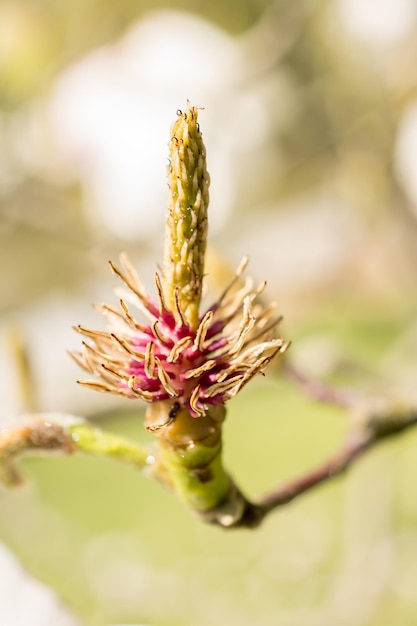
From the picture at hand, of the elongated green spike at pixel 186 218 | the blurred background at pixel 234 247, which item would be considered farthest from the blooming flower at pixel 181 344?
the blurred background at pixel 234 247

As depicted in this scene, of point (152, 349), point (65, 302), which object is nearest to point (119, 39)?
point (65, 302)

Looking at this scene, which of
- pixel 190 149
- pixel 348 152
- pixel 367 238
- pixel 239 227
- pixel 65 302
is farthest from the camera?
pixel 239 227

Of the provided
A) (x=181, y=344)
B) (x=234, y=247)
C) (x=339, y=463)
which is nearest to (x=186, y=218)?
(x=181, y=344)

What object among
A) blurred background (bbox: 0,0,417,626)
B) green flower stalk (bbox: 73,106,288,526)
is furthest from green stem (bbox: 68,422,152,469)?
blurred background (bbox: 0,0,417,626)

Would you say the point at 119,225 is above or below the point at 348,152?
above

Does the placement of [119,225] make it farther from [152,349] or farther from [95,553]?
[152,349]

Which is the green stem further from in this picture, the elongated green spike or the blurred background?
the blurred background

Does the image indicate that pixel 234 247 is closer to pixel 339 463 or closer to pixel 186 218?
pixel 339 463
